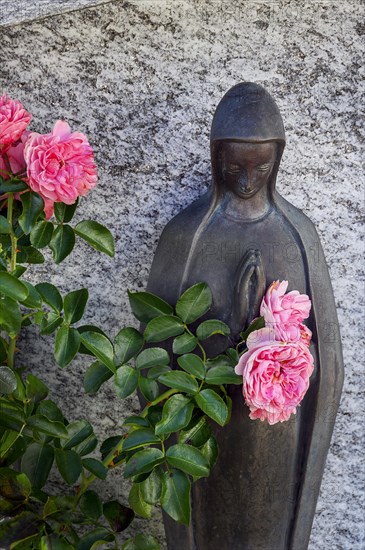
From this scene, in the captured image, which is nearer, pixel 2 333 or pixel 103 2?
pixel 103 2

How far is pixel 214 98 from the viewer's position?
140 centimetres

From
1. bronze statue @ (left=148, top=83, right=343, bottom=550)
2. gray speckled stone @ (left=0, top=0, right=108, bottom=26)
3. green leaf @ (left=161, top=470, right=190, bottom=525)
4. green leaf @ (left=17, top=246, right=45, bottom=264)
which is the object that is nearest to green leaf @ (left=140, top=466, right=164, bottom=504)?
green leaf @ (left=161, top=470, right=190, bottom=525)

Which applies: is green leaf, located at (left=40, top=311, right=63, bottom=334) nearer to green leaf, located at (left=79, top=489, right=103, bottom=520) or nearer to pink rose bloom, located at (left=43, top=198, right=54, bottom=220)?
pink rose bloom, located at (left=43, top=198, right=54, bottom=220)

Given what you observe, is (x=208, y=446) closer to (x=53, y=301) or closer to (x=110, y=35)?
(x=53, y=301)

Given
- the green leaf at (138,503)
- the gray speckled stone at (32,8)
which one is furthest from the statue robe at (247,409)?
the gray speckled stone at (32,8)

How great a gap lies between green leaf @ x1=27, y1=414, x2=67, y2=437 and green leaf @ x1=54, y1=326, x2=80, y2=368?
0.08m

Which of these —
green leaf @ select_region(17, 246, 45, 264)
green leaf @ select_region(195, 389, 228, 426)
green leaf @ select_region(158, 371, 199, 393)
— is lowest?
green leaf @ select_region(195, 389, 228, 426)

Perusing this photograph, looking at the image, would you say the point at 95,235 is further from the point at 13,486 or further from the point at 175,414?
the point at 13,486

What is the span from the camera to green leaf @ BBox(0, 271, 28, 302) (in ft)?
3.70

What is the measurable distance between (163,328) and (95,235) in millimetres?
153

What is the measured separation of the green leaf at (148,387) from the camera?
1.21m

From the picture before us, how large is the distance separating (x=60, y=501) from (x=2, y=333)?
11.4 inches

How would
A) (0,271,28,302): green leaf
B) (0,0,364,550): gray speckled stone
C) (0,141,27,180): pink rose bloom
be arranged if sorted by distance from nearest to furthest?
(0,271,28,302): green leaf < (0,141,27,180): pink rose bloom < (0,0,364,550): gray speckled stone

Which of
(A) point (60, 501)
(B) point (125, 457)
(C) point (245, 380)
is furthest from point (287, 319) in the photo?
(A) point (60, 501)
